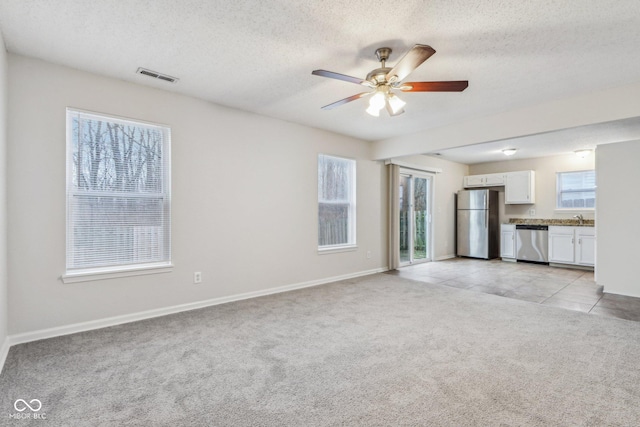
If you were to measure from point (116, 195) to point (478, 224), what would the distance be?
23.7 feet

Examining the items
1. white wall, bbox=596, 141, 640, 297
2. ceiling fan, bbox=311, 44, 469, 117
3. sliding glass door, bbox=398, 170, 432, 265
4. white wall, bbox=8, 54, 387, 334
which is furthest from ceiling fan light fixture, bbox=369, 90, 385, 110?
sliding glass door, bbox=398, 170, 432, 265

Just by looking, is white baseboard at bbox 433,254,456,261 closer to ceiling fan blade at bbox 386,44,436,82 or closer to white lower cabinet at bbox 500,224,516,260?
white lower cabinet at bbox 500,224,516,260

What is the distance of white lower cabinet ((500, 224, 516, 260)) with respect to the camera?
7.09m

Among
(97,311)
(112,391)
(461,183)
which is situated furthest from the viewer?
(461,183)

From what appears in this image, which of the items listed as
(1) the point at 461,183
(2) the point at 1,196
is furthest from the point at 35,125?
(1) the point at 461,183

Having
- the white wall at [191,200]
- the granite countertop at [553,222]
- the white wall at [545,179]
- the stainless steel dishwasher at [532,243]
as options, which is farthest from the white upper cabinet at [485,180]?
the white wall at [191,200]

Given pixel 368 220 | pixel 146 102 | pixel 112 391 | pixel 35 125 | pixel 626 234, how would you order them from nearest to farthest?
pixel 112 391 → pixel 35 125 → pixel 146 102 → pixel 626 234 → pixel 368 220

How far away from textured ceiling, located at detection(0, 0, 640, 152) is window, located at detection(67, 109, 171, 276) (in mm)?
561

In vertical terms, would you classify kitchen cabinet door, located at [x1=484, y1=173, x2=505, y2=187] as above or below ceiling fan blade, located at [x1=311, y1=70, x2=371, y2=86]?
below

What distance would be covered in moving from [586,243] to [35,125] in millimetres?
8422

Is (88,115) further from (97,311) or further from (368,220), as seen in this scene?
(368,220)

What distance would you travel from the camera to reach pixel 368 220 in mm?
5719

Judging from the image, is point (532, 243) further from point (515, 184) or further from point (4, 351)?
point (4, 351)

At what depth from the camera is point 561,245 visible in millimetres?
6352
